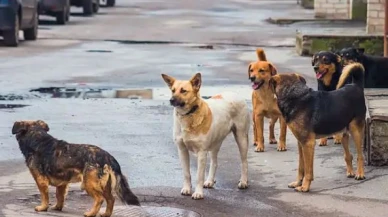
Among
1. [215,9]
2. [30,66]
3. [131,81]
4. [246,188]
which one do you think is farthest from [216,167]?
[215,9]

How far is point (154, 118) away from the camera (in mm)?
12875

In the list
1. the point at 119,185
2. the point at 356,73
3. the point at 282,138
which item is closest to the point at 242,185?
the point at 356,73

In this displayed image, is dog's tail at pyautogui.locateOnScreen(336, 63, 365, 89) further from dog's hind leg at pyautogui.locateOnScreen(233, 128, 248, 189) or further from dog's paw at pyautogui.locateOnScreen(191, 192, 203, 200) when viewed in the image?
dog's paw at pyautogui.locateOnScreen(191, 192, 203, 200)

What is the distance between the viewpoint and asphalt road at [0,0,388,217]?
8375 millimetres

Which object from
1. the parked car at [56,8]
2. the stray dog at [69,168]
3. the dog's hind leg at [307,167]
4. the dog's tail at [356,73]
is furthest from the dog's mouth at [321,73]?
the parked car at [56,8]

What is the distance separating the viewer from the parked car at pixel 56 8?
31422 millimetres

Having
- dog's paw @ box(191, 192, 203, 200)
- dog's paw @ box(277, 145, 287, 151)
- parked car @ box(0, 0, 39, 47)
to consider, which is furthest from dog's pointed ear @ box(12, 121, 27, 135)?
parked car @ box(0, 0, 39, 47)

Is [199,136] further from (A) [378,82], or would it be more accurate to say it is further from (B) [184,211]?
(A) [378,82]

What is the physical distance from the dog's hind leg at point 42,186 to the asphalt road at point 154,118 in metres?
0.11

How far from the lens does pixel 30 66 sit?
62.5 feet

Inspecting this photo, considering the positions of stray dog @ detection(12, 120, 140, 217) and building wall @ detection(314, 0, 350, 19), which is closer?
stray dog @ detection(12, 120, 140, 217)

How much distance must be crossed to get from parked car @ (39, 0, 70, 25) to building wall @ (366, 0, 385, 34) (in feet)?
36.8

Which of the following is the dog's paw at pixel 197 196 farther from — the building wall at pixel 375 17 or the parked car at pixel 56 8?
the parked car at pixel 56 8

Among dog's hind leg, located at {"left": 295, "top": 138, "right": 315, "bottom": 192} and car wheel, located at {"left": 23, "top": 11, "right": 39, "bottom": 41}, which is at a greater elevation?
dog's hind leg, located at {"left": 295, "top": 138, "right": 315, "bottom": 192}
